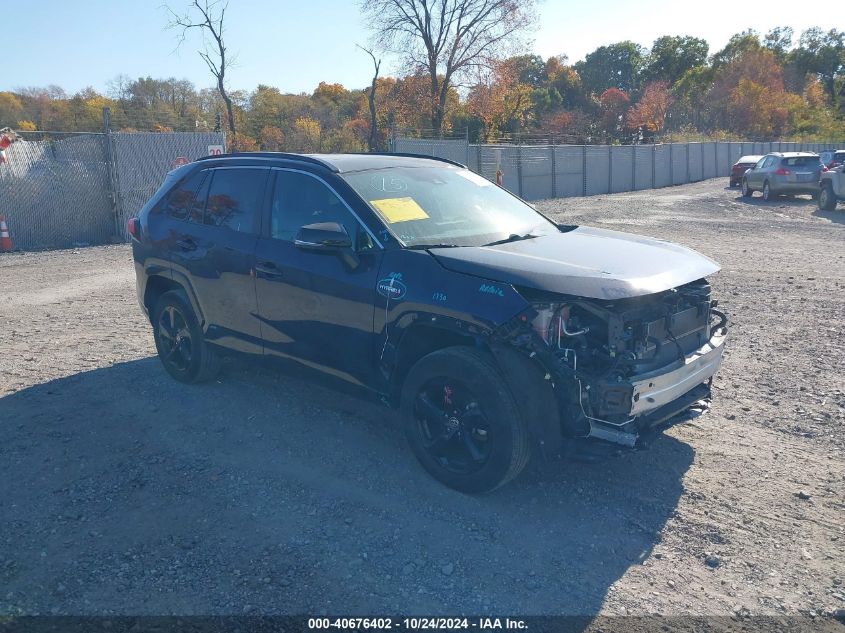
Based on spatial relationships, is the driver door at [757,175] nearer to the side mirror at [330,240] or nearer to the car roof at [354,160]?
the car roof at [354,160]

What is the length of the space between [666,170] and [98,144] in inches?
1254

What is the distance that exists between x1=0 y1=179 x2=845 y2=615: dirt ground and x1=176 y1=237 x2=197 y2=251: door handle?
3.95 ft

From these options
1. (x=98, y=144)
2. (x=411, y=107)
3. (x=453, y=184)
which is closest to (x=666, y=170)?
(x=411, y=107)

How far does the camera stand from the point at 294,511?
4125 mm

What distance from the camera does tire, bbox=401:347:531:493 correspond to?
3883 mm

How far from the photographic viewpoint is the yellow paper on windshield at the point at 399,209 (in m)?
4.64

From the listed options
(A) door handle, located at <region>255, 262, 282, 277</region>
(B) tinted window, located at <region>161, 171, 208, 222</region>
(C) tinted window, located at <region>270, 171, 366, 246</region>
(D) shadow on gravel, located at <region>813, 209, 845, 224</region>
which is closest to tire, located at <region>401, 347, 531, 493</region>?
(C) tinted window, located at <region>270, 171, 366, 246</region>

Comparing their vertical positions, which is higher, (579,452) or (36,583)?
(579,452)

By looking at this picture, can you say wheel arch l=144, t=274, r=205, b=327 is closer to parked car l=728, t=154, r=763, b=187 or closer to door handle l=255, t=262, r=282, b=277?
door handle l=255, t=262, r=282, b=277

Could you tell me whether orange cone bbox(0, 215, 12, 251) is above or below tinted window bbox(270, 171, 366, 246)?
below

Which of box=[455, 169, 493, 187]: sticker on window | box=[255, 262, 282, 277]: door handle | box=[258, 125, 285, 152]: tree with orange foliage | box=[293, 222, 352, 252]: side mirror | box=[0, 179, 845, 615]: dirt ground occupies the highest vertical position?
box=[258, 125, 285, 152]: tree with orange foliage

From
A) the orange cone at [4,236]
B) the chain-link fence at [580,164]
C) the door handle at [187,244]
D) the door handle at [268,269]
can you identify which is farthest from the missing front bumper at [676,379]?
the chain-link fence at [580,164]

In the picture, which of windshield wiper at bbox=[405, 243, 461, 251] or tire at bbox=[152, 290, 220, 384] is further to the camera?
tire at bbox=[152, 290, 220, 384]

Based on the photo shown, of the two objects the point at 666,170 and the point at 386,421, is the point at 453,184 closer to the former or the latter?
the point at 386,421
